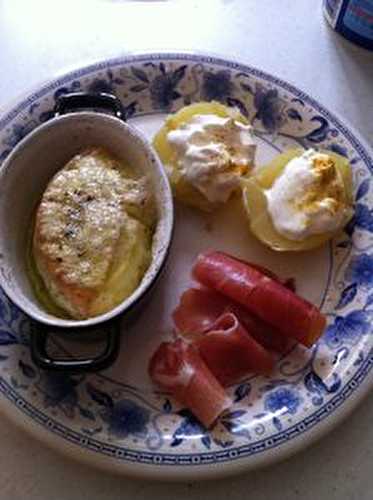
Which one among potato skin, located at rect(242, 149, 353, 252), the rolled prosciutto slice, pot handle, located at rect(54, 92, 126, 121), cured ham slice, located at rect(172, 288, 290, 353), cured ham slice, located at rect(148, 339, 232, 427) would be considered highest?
pot handle, located at rect(54, 92, 126, 121)

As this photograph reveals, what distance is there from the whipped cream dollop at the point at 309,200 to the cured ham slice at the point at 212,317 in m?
0.14

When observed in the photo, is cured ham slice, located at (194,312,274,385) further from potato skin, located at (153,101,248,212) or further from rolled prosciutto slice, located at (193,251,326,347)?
potato skin, located at (153,101,248,212)

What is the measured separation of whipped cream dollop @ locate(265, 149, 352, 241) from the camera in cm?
88

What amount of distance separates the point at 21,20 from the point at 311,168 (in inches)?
27.7

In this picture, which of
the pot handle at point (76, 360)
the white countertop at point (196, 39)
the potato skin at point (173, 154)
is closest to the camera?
the pot handle at point (76, 360)

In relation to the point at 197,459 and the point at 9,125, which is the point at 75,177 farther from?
the point at 197,459

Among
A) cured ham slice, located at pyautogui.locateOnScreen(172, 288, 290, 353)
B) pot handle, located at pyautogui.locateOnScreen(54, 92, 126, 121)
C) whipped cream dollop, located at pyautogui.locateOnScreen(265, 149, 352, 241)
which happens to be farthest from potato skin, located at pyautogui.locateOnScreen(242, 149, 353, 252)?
pot handle, located at pyautogui.locateOnScreen(54, 92, 126, 121)

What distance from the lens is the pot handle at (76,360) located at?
74 centimetres

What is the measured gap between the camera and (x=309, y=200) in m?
0.89

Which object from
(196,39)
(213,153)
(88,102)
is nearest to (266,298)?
(213,153)

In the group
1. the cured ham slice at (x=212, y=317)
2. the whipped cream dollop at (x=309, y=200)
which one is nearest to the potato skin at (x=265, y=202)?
the whipped cream dollop at (x=309, y=200)

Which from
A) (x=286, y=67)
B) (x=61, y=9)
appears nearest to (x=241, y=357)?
(x=286, y=67)

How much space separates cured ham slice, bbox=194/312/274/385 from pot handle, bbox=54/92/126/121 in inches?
14.4

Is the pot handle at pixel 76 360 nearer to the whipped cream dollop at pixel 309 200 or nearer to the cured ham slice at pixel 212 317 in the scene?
the cured ham slice at pixel 212 317
